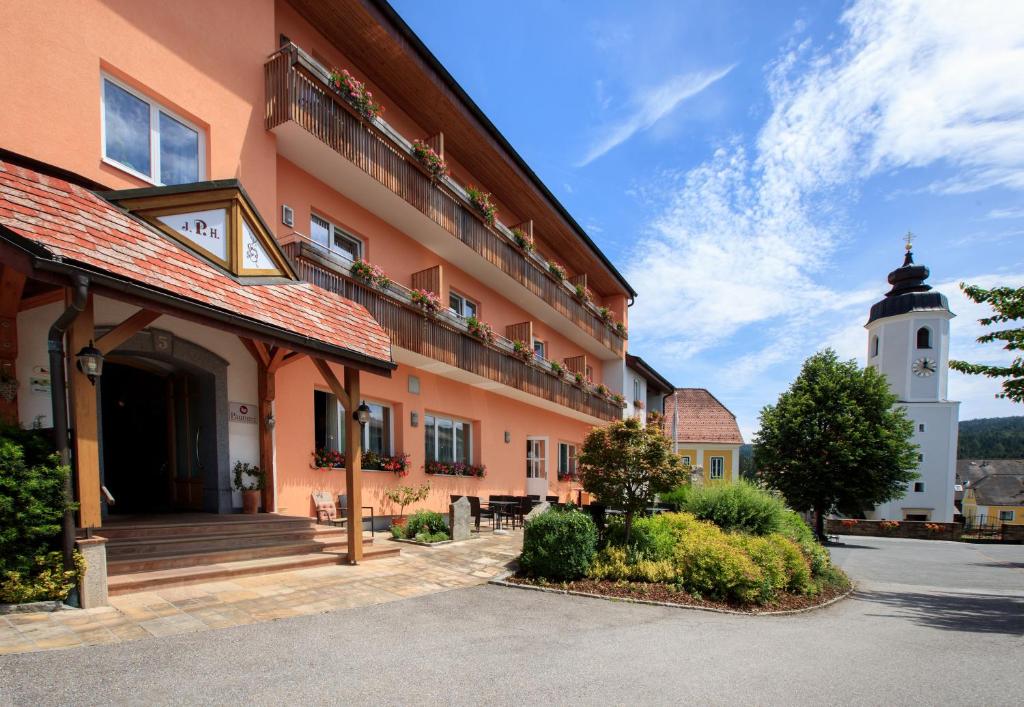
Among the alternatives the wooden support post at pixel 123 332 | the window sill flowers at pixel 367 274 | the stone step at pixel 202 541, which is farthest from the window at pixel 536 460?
the wooden support post at pixel 123 332

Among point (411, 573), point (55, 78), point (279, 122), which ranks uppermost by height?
point (279, 122)

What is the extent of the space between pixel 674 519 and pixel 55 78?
12368 millimetres

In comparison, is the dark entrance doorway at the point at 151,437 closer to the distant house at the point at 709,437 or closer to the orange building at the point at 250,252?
the orange building at the point at 250,252

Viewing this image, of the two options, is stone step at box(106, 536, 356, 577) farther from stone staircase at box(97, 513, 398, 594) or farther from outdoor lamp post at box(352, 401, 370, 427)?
outdoor lamp post at box(352, 401, 370, 427)

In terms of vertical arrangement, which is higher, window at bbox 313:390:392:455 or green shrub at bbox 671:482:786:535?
window at bbox 313:390:392:455

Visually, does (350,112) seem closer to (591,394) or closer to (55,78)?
(55,78)

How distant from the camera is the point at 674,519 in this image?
1160 centimetres

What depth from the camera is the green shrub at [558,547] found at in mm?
9250

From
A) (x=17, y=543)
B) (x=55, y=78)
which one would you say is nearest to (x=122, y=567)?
(x=17, y=543)

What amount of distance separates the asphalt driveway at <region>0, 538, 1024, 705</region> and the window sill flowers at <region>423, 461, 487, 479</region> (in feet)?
21.2

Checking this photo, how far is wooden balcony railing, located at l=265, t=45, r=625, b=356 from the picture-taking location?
10273mm

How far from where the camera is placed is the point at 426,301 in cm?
1334

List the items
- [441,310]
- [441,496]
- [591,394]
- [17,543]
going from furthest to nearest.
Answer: [591,394] < [441,496] < [441,310] < [17,543]

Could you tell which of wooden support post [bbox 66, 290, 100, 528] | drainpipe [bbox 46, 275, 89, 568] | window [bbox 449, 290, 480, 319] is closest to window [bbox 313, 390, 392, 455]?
window [bbox 449, 290, 480, 319]
